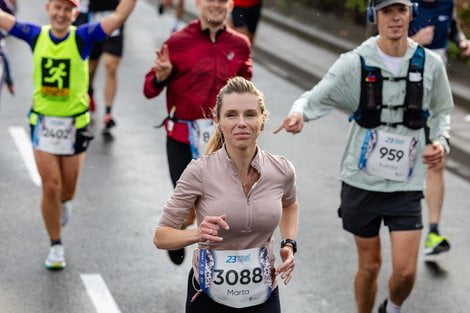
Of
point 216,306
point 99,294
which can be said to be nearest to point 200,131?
point 99,294

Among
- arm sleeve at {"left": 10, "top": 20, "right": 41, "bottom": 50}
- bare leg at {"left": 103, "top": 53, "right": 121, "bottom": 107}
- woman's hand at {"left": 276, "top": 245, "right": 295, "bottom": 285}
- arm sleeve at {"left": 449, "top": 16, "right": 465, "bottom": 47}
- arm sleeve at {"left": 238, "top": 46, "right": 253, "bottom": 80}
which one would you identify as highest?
woman's hand at {"left": 276, "top": 245, "right": 295, "bottom": 285}

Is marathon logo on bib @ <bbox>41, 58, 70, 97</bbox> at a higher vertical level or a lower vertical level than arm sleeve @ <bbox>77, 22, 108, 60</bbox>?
lower

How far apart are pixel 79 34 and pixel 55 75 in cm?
33

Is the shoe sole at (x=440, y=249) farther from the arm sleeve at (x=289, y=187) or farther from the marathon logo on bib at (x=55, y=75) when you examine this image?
the arm sleeve at (x=289, y=187)

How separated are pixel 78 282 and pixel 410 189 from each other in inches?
95.0

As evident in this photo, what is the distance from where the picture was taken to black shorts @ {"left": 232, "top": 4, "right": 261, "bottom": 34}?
15477 millimetres

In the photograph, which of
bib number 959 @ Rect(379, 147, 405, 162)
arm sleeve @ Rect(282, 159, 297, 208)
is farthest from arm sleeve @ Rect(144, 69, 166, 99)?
arm sleeve @ Rect(282, 159, 297, 208)

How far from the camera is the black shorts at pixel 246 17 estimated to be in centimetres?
1548

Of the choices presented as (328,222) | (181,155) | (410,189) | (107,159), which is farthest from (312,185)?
(410,189)

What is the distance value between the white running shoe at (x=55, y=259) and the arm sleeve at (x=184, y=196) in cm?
308

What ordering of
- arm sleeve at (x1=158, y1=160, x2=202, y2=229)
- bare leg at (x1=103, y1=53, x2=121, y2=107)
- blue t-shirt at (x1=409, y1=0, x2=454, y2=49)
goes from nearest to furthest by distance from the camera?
arm sleeve at (x1=158, y1=160, x2=202, y2=229) < blue t-shirt at (x1=409, y1=0, x2=454, y2=49) < bare leg at (x1=103, y1=53, x2=121, y2=107)

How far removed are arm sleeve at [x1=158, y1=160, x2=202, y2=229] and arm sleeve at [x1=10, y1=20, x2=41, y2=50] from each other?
10.4ft

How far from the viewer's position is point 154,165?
431 inches

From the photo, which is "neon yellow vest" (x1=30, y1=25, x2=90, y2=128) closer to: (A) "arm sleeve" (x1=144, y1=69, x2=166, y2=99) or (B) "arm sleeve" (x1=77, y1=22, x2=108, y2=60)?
(B) "arm sleeve" (x1=77, y1=22, x2=108, y2=60)
